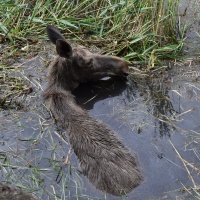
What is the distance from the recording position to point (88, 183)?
20.5ft

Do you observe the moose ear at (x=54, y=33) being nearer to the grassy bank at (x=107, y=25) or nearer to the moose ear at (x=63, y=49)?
the moose ear at (x=63, y=49)

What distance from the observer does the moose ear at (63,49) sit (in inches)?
292

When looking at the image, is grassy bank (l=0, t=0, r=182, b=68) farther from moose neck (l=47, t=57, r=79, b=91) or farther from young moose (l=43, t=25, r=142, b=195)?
moose neck (l=47, t=57, r=79, b=91)

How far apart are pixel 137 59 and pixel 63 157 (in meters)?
2.73

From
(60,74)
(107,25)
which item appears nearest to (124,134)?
(60,74)

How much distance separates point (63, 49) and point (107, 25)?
2076 mm

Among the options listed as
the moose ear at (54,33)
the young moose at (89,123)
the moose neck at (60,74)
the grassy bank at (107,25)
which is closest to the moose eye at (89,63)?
the young moose at (89,123)

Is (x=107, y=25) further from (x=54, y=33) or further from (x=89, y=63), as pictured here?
(x=54, y=33)

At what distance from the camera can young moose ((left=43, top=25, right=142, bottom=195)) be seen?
615cm

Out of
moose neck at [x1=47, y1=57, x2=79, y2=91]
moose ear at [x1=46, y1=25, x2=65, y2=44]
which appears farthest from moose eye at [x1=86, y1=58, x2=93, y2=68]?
moose ear at [x1=46, y1=25, x2=65, y2=44]

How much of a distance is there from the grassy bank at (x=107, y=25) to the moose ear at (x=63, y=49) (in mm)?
1275

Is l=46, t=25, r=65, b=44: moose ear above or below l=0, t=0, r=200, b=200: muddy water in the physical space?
above

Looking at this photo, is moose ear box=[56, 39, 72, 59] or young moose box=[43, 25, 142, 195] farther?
moose ear box=[56, 39, 72, 59]

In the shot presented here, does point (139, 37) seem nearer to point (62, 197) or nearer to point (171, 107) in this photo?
point (171, 107)
